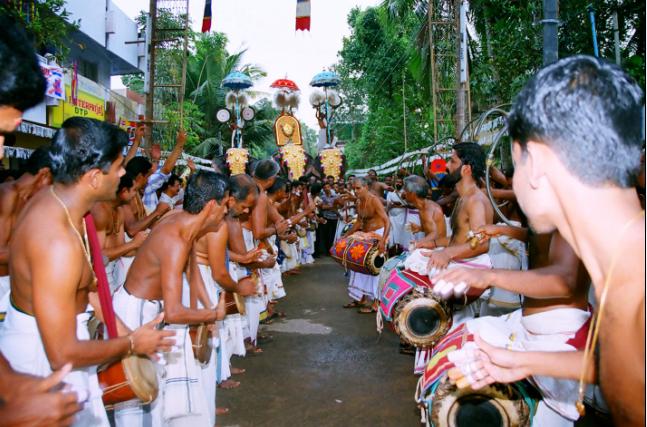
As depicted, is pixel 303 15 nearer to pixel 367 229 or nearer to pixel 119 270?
pixel 367 229

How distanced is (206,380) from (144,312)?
28.5 inches

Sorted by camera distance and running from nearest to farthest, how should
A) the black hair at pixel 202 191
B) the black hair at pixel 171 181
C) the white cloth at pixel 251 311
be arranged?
the black hair at pixel 202 191, the white cloth at pixel 251 311, the black hair at pixel 171 181

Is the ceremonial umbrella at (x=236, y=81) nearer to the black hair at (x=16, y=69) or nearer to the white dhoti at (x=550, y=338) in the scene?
the white dhoti at (x=550, y=338)

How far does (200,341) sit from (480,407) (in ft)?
5.88

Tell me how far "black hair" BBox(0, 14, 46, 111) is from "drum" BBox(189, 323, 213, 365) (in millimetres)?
1953

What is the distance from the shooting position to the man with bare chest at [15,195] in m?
3.75

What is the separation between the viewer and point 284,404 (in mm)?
4383

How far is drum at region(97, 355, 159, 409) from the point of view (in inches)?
93.2

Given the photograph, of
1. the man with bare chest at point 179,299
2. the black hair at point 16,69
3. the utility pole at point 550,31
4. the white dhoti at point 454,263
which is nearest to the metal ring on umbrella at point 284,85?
the white dhoti at point 454,263

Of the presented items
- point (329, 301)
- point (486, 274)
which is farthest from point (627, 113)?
point (329, 301)

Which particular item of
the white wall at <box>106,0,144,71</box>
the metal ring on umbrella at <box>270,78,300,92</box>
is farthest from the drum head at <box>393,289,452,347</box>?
the metal ring on umbrella at <box>270,78,300,92</box>

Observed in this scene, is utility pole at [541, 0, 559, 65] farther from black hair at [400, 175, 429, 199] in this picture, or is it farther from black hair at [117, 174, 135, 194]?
black hair at [117, 174, 135, 194]

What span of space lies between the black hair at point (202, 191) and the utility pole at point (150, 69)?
729cm

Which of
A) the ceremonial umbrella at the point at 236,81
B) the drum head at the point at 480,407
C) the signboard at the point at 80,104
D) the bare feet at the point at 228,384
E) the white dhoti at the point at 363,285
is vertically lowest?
the bare feet at the point at 228,384
